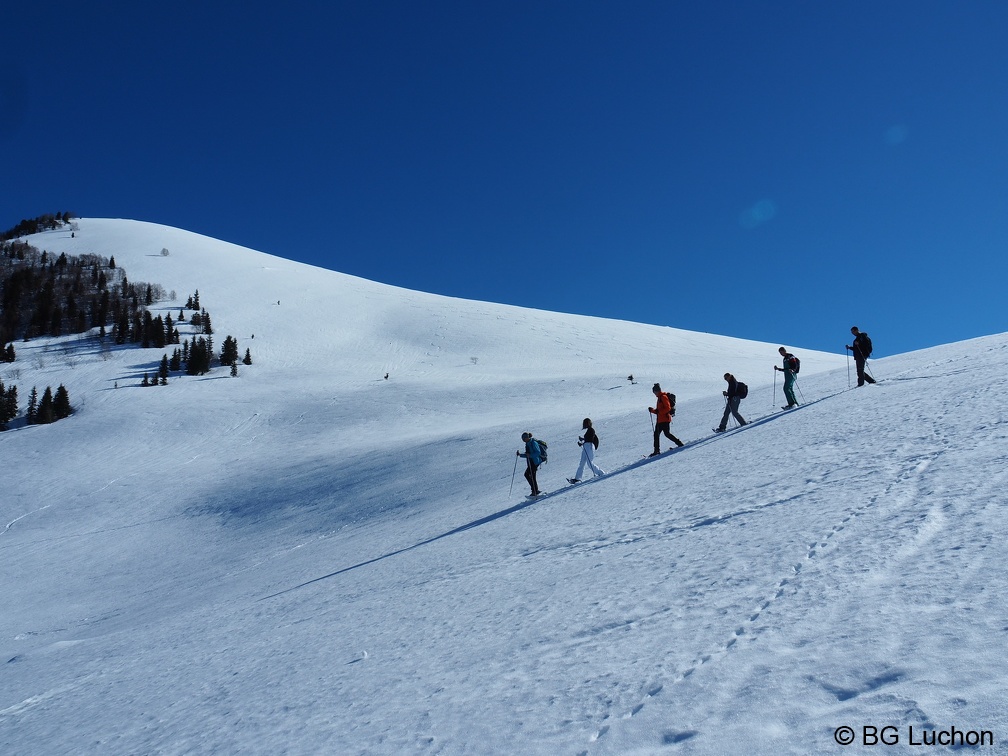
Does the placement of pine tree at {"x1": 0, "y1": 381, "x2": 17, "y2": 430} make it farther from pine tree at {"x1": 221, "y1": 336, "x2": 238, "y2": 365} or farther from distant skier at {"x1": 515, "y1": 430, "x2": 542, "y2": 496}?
distant skier at {"x1": 515, "y1": 430, "x2": 542, "y2": 496}

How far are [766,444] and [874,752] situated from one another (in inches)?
367

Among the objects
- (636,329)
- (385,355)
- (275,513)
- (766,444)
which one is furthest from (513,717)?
(636,329)

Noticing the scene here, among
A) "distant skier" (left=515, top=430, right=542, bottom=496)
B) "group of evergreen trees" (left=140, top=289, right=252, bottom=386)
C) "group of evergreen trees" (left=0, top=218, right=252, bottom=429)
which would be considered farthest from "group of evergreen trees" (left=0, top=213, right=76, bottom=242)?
"distant skier" (left=515, top=430, right=542, bottom=496)

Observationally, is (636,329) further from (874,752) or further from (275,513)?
(874,752)

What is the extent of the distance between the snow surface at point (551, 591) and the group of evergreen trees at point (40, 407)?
14143 millimetres

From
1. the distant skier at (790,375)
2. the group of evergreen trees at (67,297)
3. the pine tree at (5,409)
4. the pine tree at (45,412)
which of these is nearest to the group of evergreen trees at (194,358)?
the pine tree at (45,412)

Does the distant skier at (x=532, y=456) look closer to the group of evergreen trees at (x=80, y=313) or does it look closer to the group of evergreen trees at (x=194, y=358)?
the group of evergreen trees at (x=80, y=313)

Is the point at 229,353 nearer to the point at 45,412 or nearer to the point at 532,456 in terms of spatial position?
the point at 45,412

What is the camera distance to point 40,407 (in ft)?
129

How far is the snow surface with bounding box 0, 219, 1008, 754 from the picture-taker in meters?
4.07

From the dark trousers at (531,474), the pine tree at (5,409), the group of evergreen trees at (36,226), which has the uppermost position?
the group of evergreen trees at (36,226)

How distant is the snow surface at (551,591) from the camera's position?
4070mm

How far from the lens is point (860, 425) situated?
1115 centimetres

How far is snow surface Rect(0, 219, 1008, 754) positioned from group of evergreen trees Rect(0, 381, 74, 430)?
14143mm
